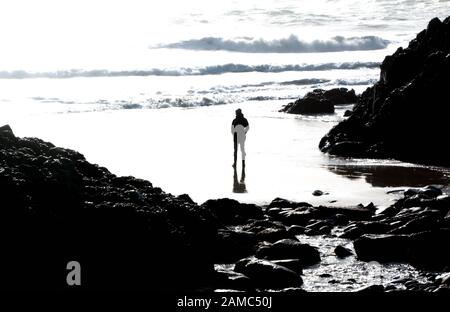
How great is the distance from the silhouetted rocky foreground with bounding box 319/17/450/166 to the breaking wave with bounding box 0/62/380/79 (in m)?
36.8

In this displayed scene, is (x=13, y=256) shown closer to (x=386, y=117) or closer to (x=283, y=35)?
(x=386, y=117)

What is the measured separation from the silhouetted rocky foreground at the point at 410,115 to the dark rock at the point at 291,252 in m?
8.14

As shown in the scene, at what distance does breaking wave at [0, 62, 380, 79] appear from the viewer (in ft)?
167

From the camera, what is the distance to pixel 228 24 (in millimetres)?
75750

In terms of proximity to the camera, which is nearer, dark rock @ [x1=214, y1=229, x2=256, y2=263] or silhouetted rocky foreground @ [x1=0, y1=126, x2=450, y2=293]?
silhouetted rocky foreground @ [x1=0, y1=126, x2=450, y2=293]

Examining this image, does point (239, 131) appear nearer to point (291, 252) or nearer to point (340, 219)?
point (340, 219)

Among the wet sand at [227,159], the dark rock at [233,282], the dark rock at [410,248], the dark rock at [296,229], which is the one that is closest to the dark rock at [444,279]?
the dark rock at [410,248]

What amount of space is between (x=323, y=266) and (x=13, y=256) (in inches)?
139

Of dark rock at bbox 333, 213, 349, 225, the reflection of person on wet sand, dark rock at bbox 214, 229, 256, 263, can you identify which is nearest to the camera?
dark rock at bbox 214, 229, 256, 263

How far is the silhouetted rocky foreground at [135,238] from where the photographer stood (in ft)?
20.9

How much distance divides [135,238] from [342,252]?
275 cm

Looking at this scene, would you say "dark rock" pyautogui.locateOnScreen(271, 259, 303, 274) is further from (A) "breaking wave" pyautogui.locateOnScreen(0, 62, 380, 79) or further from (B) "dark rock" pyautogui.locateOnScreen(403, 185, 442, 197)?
(A) "breaking wave" pyautogui.locateOnScreen(0, 62, 380, 79)

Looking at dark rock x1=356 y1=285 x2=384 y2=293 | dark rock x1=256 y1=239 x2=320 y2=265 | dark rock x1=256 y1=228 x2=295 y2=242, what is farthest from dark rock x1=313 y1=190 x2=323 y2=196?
dark rock x1=356 y1=285 x2=384 y2=293

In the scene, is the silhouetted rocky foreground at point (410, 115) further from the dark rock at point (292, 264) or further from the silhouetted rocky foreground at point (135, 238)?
the dark rock at point (292, 264)
